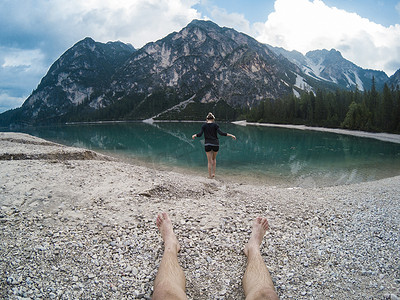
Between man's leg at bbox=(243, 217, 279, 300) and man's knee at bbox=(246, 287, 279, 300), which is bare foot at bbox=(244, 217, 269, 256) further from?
man's knee at bbox=(246, 287, 279, 300)

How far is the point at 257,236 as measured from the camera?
504 centimetres

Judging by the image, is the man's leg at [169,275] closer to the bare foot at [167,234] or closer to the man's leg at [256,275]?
the bare foot at [167,234]

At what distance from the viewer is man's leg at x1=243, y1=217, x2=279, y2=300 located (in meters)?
3.19

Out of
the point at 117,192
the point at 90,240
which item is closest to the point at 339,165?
the point at 117,192

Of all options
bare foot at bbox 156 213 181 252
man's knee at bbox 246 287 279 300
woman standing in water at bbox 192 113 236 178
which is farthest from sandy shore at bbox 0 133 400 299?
woman standing in water at bbox 192 113 236 178

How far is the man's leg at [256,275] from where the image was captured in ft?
10.5

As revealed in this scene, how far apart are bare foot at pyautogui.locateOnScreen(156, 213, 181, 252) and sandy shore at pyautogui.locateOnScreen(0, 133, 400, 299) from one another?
0.21 meters

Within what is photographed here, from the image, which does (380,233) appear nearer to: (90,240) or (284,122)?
(90,240)

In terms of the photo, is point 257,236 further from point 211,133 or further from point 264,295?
point 211,133

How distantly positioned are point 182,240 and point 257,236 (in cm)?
166

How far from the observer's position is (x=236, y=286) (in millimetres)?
3881

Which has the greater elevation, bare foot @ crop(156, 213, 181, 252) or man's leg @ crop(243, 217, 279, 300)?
bare foot @ crop(156, 213, 181, 252)

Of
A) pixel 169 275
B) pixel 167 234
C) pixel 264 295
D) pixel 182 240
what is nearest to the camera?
pixel 264 295

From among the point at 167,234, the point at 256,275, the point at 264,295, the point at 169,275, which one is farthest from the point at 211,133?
the point at 264,295
